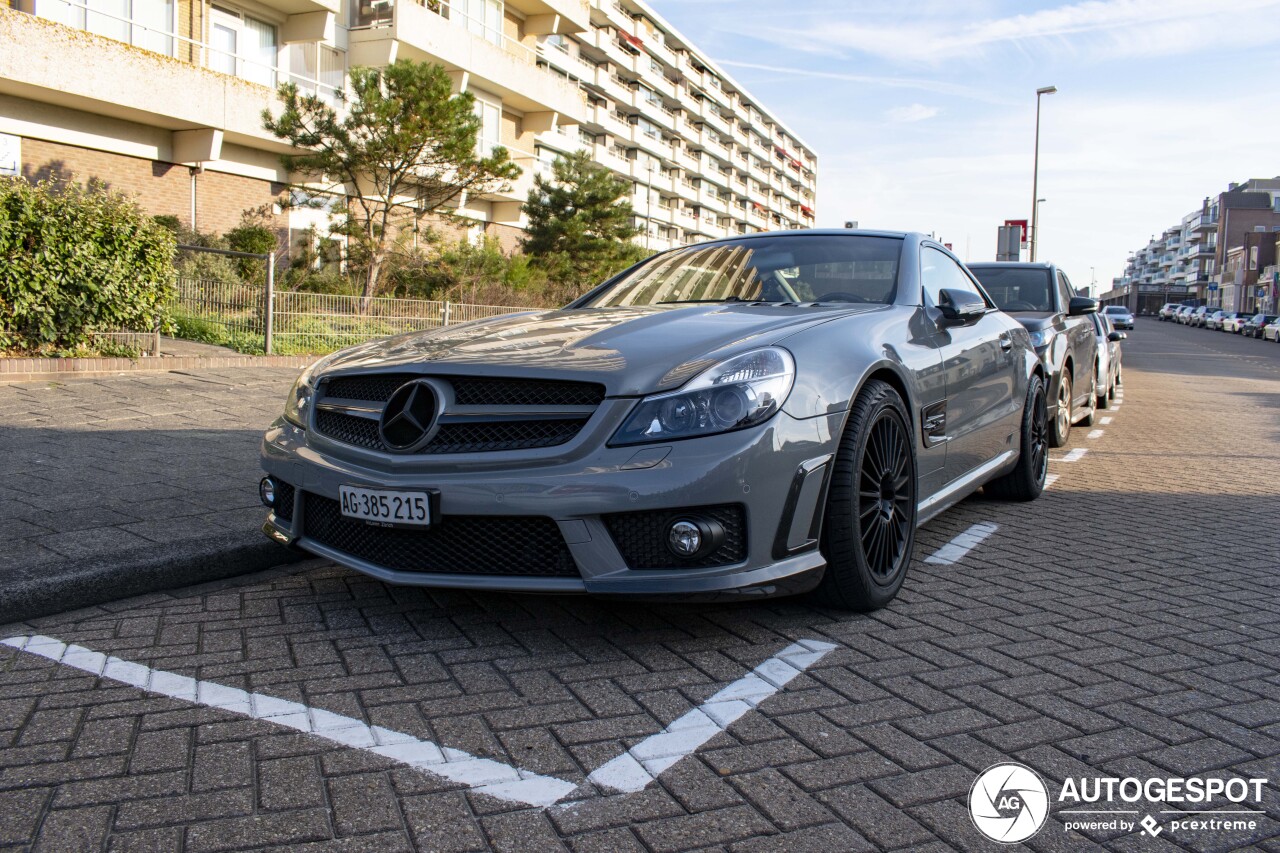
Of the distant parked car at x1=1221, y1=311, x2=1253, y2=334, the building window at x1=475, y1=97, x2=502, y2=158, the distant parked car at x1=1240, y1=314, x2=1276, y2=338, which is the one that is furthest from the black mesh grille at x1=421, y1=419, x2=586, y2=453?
the distant parked car at x1=1221, y1=311, x2=1253, y2=334

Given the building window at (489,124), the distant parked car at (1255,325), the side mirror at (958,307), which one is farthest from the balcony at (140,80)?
the distant parked car at (1255,325)

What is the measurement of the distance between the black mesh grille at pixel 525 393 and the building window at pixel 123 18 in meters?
19.8

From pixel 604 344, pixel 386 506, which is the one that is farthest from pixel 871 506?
pixel 386 506

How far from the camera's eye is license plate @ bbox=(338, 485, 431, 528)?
3145 mm

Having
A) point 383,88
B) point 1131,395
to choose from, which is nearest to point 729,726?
point 1131,395

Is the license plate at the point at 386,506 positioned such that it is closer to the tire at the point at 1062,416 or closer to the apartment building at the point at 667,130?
the tire at the point at 1062,416

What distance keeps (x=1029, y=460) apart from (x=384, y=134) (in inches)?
704

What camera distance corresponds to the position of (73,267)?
10.1 metres

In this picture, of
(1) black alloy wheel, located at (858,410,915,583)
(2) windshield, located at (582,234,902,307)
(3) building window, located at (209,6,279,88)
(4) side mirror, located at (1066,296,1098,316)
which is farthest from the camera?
(3) building window, located at (209,6,279,88)

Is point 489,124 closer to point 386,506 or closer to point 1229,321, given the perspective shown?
point 386,506

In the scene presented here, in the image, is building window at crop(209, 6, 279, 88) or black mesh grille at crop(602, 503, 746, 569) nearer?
black mesh grille at crop(602, 503, 746, 569)

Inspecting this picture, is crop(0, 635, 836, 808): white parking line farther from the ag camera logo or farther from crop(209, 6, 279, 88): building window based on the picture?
crop(209, 6, 279, 88): building window

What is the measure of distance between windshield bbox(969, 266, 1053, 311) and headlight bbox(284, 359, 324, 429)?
7.15m

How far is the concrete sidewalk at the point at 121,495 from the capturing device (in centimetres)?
385
